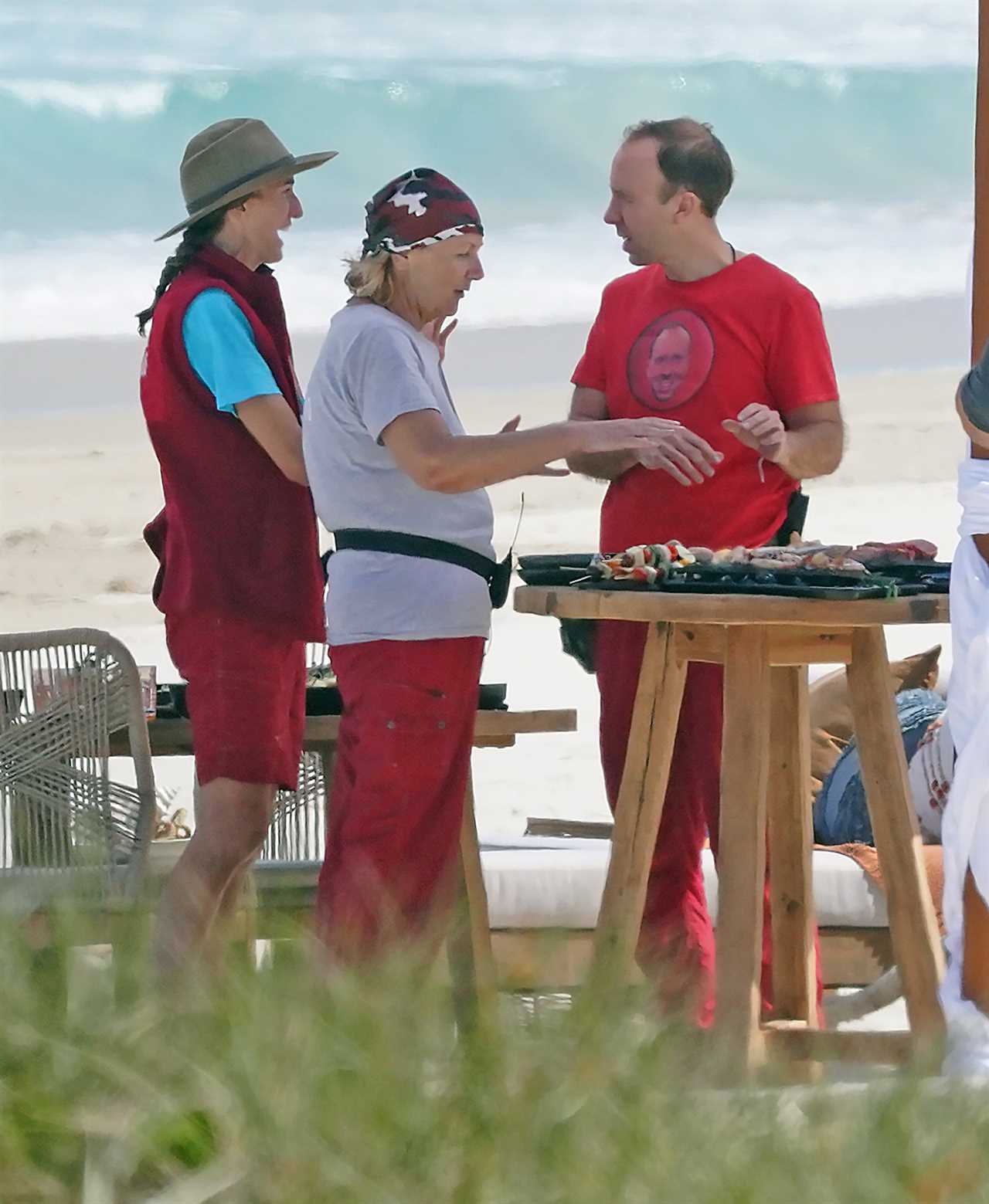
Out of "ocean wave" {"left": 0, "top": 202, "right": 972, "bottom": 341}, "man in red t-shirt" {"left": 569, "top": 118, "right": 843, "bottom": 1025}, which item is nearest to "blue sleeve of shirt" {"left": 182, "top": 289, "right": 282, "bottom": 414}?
"man in red t-shirt" {"left": 569, "top": 118, "right": 843, "bottom": 1025}

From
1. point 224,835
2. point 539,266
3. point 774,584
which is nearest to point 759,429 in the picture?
point 774,584

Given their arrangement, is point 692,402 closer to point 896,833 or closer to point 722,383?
point 722,383

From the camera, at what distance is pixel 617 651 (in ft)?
12.7

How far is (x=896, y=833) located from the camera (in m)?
3.55

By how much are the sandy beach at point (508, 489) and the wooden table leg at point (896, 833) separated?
14.9 ft

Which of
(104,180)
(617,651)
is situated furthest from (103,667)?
(104,180)

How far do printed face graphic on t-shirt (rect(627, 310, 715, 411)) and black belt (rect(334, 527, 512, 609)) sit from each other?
1.85 feet

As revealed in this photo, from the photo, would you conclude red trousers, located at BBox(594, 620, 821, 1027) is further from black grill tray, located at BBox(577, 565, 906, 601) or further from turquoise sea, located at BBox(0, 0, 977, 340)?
turquoise sea, located at BBox(0, 0, 977, 340)

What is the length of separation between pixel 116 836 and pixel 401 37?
2907cm

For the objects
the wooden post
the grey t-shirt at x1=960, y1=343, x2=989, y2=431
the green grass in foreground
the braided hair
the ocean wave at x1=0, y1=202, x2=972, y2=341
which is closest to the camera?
the green grass in foreground

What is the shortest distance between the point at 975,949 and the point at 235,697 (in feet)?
4.44

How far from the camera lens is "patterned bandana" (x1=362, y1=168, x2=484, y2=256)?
3.36 metres

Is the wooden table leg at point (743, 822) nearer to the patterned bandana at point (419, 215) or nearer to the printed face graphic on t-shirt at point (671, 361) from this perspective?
the printed face graphic on t-shirt at point (671, 361)

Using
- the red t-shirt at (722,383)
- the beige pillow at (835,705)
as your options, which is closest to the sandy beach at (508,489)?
the beige pillow at (835,705)
